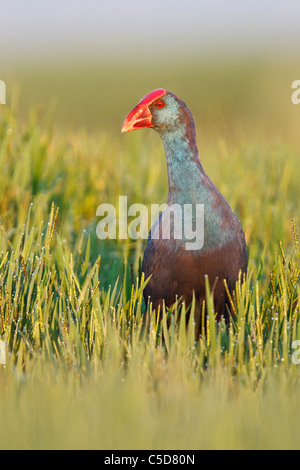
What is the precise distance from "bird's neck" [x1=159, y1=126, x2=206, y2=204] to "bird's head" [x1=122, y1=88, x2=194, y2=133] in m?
0.04

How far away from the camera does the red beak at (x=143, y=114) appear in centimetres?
311

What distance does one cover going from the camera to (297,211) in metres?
5.52

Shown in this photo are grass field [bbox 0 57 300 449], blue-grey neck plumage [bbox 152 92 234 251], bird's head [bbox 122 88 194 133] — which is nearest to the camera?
grass field [bbox 0 57 300 449]

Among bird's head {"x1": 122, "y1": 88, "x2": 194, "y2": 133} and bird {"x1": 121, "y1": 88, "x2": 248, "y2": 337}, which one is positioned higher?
bird's head {"x1": 122, "y1": 88, "x2": 194, "y2": 133}

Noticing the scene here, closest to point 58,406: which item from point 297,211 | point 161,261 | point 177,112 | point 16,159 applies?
point 161,261

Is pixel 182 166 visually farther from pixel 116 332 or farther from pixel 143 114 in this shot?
pixel 116 332

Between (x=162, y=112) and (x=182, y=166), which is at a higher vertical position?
(x=162, y=112)

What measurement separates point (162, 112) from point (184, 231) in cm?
58

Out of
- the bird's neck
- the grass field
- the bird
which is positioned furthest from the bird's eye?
the grass field

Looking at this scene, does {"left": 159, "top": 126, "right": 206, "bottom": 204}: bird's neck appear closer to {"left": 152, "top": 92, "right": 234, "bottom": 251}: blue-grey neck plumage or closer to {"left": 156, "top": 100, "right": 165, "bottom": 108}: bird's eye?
{"left": 152, "top": 92, "right": 234, "bottom": 251}: blue-grey neck plumage

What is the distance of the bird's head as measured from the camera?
10.1 ft

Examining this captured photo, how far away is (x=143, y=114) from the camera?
3129 mm

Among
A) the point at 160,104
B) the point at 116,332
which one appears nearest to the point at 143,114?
the point at 160,104
